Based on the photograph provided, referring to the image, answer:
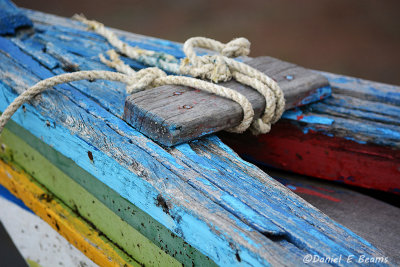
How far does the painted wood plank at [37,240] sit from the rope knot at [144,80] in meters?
0.61

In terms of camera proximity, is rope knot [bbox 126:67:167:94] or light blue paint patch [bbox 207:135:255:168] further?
rope knot [bbox 126:67:167:94]

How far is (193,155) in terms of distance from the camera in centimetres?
104

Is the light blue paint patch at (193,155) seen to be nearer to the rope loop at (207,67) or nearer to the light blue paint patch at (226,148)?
the light blue paint patch at (226,148)

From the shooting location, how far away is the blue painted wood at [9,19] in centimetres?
172

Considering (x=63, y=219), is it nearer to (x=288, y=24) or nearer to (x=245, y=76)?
(x=245, y=76)

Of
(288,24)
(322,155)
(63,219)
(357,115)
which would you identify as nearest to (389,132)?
(357,115)

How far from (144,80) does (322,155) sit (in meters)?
0.69

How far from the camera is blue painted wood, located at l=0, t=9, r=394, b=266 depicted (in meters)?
0.81

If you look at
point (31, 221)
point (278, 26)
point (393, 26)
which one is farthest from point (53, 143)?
point (393, 26)

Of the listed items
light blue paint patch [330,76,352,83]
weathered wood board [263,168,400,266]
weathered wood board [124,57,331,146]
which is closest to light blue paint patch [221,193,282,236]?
weathered wood board [124,57,331,146]

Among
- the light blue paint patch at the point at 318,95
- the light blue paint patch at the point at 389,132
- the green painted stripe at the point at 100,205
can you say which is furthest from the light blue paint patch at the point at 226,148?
the light blue paint patch at the point at 389,132

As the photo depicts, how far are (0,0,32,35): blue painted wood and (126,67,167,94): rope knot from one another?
0.81 metres

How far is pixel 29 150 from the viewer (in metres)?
1.52

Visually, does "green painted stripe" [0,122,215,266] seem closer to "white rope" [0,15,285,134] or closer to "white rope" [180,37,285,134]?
"white rope" [0,15,285,134]
